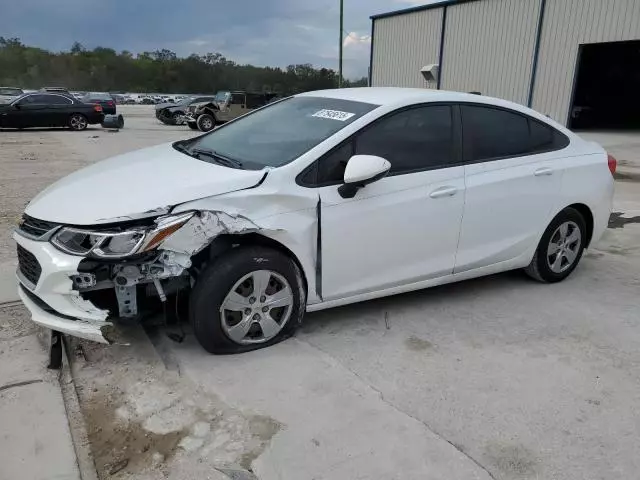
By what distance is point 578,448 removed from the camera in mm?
2611

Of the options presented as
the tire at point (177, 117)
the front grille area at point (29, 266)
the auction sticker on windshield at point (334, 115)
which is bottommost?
the tire at point (177, 117)

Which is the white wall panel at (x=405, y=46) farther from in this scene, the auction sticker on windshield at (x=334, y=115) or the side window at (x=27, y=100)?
the auction sticker on windshield at (x=334, y=115)

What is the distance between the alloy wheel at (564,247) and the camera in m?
4.63

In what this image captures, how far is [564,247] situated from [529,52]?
789 inches

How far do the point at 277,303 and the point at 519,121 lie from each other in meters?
2.49

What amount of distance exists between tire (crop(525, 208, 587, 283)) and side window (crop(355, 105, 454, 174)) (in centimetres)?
128

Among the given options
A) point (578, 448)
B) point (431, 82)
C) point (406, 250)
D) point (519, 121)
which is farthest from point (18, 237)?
point (431, 82)

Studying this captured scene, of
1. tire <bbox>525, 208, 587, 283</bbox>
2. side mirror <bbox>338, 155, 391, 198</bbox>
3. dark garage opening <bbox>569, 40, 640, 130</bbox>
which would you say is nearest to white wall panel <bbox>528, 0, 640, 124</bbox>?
dark garage opening <bbox>569, 40, 640, 130</bbox>

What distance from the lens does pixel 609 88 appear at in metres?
28.0

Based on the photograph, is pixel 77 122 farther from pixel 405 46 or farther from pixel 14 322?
pixel 14 322

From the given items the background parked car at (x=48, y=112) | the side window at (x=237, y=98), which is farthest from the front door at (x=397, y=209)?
the side window at (x=237, y=98)

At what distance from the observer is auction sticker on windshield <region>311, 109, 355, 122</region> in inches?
146

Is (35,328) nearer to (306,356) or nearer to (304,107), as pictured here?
(306,356)

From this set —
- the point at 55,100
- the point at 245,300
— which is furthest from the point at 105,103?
the point at 245,300
